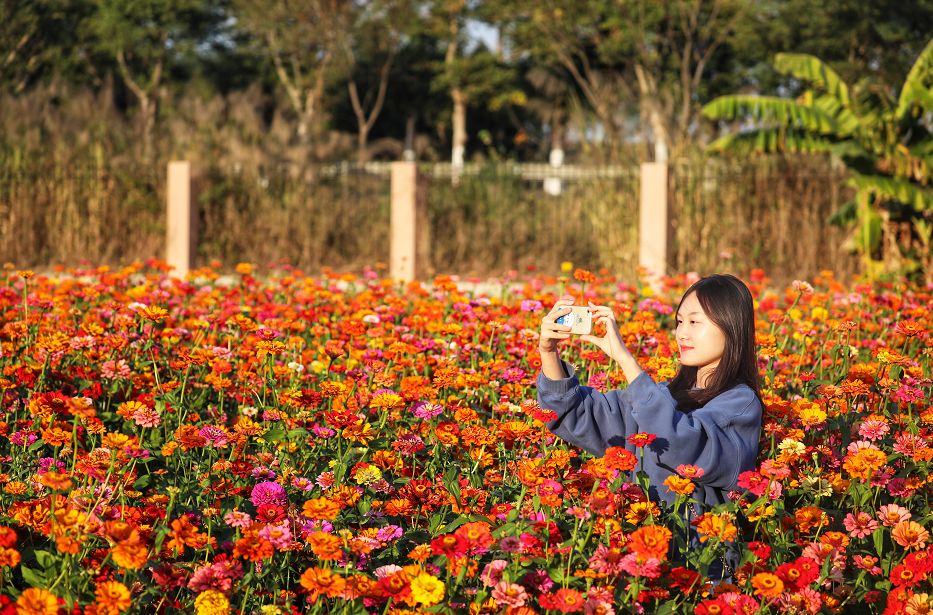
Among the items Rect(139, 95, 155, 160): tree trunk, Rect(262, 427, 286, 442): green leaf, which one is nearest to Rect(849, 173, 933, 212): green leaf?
Rect(139, 95, 155, 160): tree trunk

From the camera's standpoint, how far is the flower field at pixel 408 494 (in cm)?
229

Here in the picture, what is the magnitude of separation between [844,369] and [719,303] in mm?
1365

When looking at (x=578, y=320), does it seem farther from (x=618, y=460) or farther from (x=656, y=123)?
(x=656, y=123)

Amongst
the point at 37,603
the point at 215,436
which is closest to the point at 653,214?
the point at 215,436

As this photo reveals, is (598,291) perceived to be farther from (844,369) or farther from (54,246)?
(54,246)

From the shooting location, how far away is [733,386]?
120 inches

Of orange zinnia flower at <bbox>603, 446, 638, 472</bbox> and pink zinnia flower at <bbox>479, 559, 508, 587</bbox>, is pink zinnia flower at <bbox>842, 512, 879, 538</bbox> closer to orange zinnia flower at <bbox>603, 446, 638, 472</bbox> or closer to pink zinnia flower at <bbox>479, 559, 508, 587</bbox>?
orange zinnia flower at <bbox>603, 446, 638, 472</bbox>

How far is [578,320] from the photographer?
9.46ft

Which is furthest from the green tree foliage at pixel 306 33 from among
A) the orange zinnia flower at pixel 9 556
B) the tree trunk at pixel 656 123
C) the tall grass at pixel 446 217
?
the orange zinnia flower at pixel 9 556

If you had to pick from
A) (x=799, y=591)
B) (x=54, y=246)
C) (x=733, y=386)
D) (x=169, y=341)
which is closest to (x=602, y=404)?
(x=733, y=386)

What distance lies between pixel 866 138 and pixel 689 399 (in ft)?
32.8

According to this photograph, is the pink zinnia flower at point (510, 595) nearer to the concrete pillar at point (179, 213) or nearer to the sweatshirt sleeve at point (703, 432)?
the sweatshirt sleeve at point (703, 432)

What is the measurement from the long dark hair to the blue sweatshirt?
6 cm

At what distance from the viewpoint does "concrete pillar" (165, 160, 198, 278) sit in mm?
14133
